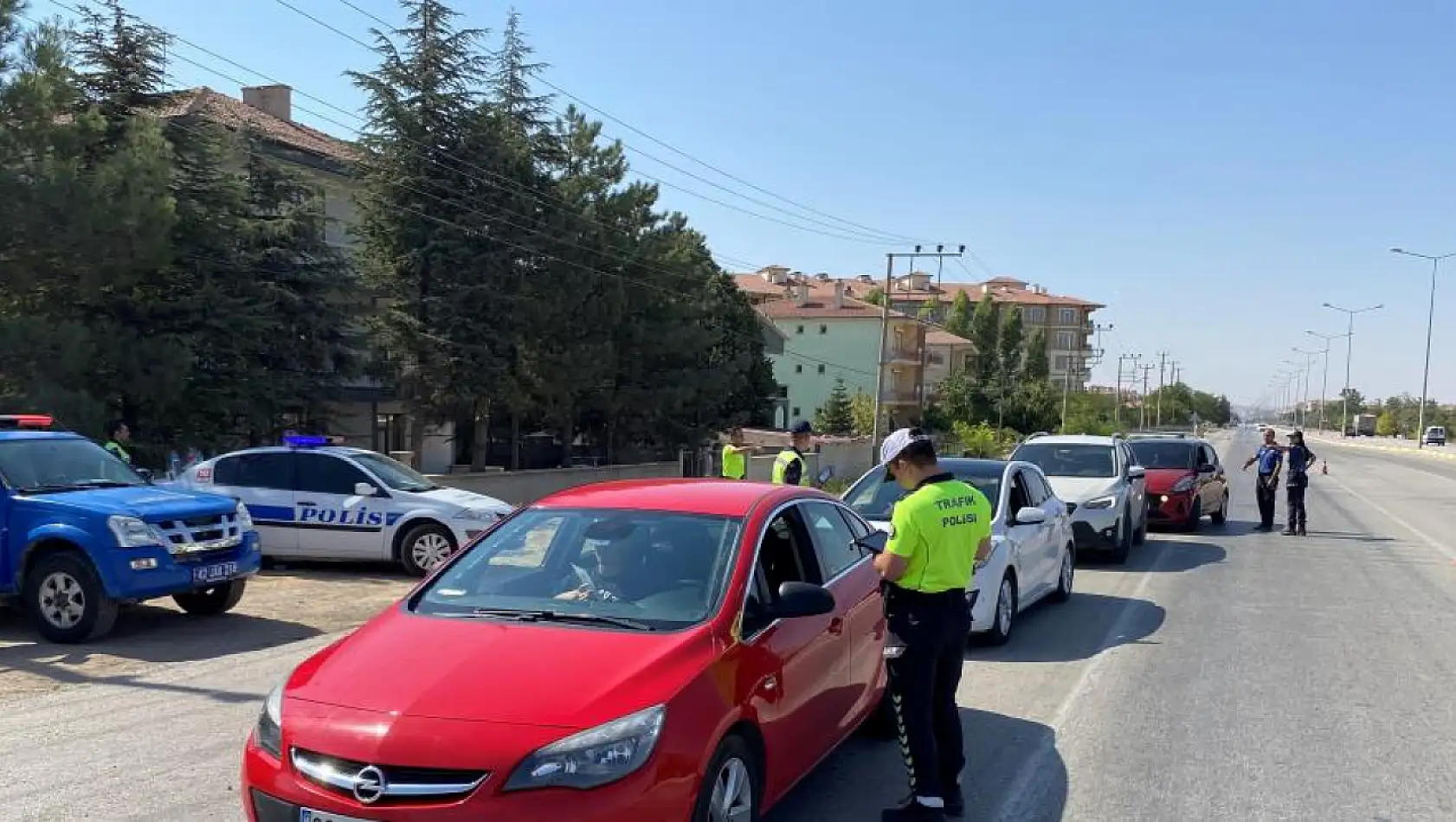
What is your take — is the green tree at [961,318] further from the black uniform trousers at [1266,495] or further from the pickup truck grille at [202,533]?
the pickup truck grille at [202,533]

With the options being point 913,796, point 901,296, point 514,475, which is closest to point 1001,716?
point 913,796

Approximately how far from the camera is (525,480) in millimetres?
27281

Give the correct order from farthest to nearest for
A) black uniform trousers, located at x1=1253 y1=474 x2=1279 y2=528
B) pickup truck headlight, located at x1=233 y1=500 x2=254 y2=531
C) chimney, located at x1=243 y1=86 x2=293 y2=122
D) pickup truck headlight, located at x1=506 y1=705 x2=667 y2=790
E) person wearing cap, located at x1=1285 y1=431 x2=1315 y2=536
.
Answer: chimney, located at x1=243 y1=86 x2=293 y2=122, black uniform trousers, located at x1=1253 y1=474 x2=1279 y2=528, person wearing cap, located at x1=1285 y1=431 x2=1315 y2=536, pickup truck headlight, located at x1=233 y1=500 x2=254 y2=531, pickup truck headlight, located at x1=506 y1=705 x2=667 y2=790

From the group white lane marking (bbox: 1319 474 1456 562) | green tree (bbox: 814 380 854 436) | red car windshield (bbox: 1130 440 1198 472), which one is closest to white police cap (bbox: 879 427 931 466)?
white lane marking (bbox: 1319 474 1456 562)

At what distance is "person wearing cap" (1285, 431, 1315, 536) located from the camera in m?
18.7

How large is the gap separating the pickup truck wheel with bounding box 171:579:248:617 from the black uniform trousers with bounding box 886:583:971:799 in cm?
737

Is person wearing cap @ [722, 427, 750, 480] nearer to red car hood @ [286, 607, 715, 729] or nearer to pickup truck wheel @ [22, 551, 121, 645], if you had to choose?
pickup truck wheel @ [22, 551, 121, 645]

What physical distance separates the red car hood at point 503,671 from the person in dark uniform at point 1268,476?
17.6 meters

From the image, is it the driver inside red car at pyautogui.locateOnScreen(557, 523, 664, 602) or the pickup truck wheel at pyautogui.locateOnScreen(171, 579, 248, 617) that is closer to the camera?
the driver inside red car at pyautogui.locateOnScreen(557, 523, 664, 602)

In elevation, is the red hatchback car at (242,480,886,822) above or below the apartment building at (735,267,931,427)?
below

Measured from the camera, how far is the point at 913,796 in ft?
16.3

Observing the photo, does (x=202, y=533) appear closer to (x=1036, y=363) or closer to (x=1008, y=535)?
(x=1008, y=535)

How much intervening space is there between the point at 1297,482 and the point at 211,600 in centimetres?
1652

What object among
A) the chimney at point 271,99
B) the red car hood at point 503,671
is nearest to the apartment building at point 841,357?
the chimney at point 271,99
